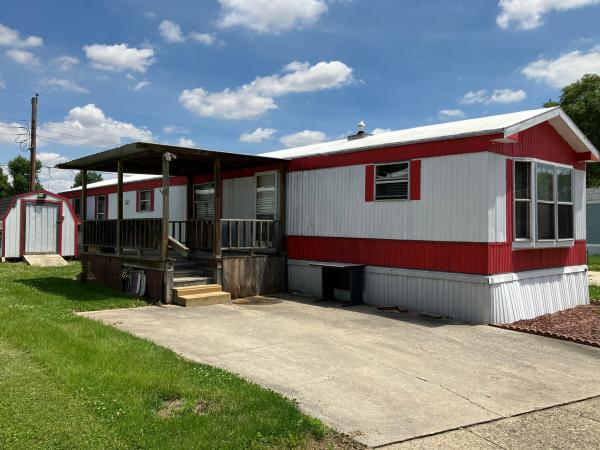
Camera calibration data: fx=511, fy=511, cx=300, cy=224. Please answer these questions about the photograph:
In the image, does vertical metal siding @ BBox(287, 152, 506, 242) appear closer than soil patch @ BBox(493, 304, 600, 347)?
No

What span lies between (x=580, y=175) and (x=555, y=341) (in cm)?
512

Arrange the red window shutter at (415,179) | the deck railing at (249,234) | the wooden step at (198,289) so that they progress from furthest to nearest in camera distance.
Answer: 1. the deck railing at (249,234)
2. the wooden step at (198,289)
3. the red window shutter at (415,179)

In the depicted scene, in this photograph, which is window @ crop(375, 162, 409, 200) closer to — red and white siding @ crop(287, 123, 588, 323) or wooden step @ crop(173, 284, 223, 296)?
red and white siding @ crop(287, 123, 588, 323)

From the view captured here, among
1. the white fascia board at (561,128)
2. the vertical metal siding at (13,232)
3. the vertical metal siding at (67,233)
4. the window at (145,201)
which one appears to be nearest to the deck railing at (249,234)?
the white fascia board at (561,128)

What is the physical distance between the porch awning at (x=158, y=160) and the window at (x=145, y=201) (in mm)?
3656

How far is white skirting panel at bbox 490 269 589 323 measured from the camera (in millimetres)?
8727

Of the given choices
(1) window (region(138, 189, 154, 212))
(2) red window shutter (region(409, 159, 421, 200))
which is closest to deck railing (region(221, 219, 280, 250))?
(2) red window shutter (region(409, 159, 421, 200))

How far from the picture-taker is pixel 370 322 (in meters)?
8.57

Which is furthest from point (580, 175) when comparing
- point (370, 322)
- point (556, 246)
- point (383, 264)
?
point (370, 322)

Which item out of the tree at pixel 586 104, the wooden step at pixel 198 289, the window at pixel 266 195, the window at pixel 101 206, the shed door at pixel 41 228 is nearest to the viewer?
the wooden step at pixel 198 289

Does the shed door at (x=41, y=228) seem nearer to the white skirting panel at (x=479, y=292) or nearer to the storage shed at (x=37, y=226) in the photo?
the storage shed at (x=37, y=226)

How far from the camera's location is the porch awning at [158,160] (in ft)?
33.2

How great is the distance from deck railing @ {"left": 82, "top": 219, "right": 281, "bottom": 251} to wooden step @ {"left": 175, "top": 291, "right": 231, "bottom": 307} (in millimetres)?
1223

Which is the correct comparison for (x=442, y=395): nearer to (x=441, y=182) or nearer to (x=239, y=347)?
(x=239, y=347)
